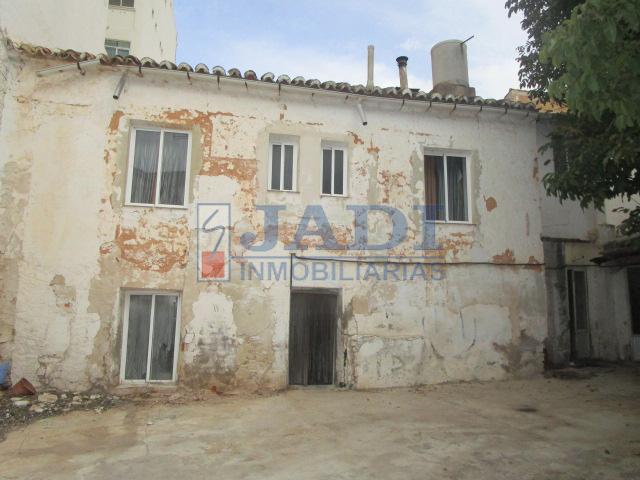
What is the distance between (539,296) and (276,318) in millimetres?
5275

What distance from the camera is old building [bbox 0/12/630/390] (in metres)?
7.65

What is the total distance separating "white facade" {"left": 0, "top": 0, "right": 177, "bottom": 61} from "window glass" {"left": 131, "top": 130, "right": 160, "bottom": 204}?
107 inches

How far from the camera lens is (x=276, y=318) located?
8055mm

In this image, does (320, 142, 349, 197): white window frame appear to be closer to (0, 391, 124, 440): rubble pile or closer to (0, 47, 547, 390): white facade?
(0, 47, 547, 390): white facade

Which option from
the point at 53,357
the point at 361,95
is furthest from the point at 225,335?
the point at 361,95

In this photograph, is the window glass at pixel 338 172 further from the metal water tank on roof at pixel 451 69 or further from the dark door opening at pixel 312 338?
the metal water tank on roof at pixel 451 69

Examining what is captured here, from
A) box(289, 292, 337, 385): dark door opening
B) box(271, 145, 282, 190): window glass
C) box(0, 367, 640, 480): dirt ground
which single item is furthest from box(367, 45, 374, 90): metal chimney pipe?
box(0, 367, 640, 480): dirt ground

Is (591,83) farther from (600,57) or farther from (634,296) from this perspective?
(634,296)

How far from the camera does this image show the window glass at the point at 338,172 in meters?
8.73

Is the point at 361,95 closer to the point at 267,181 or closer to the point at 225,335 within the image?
the point at 267,181

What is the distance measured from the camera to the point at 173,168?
8.33 metres

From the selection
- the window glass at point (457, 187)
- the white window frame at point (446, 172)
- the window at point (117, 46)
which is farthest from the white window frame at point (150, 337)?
the window at point (117, 46)

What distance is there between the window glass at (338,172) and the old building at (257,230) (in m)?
0.03

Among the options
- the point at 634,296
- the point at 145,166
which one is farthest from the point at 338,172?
the point at 634,296
